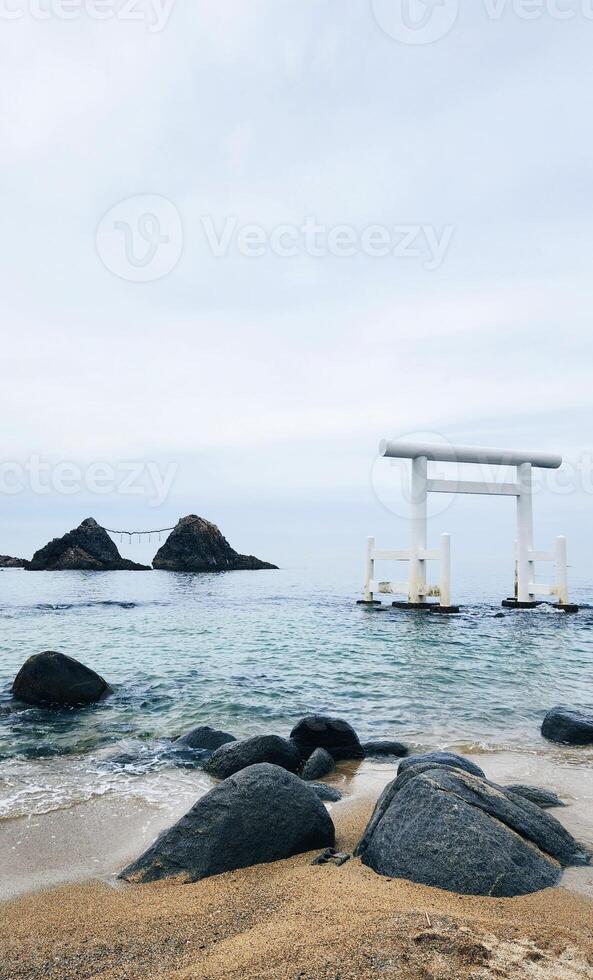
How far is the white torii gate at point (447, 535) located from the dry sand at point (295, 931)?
2433 centimetres

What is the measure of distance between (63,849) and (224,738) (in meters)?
3.37

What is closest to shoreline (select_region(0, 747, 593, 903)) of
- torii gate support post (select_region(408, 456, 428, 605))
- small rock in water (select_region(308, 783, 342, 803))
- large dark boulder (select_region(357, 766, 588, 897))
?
small rock in water (select_region(308, 783, 342, 803))

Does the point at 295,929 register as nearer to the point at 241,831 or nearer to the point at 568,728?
the point at 241,831

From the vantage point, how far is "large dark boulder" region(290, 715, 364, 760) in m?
8.05

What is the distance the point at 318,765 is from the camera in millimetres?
7410

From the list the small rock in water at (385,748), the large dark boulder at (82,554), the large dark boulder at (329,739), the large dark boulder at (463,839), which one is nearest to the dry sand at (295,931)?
the large dark boulder at (463,839)

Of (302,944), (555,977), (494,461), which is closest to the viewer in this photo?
(555,977)

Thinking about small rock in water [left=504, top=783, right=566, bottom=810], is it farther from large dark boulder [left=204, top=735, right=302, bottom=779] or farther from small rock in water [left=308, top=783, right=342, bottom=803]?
large dark boulder [left=204, top=735, right=302, bottom=779]

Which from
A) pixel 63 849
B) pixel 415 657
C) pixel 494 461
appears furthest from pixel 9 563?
pixel 63 849

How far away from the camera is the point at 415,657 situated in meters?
16.8

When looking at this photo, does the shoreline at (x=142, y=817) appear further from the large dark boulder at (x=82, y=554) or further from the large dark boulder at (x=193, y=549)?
the large dark boulder at (x=82, y=554)

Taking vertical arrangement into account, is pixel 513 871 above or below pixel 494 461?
below

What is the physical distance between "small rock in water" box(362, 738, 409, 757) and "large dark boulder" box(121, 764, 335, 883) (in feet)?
10.5

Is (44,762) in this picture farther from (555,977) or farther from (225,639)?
(225,639)
